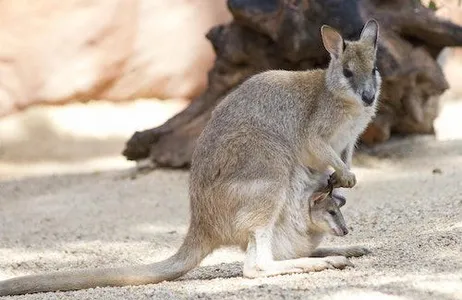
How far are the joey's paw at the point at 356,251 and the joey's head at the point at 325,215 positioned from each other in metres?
0.18

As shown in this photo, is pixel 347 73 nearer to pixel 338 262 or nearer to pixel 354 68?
pixel 354 68

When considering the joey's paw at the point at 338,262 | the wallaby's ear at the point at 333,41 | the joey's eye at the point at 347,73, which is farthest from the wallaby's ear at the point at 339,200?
the wallaby's ear at the point at 333,41

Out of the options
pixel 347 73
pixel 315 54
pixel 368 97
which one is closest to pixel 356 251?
pixel 368 97

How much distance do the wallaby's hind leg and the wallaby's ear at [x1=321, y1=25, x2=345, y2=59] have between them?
3.52 ft

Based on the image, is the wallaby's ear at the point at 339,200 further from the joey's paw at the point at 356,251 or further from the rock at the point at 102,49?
the rock at the point at 102,49

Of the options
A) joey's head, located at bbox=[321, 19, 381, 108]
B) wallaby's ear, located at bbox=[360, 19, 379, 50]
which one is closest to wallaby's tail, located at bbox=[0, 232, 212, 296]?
joey's head, located at bbox=[321, 19, 381, 108]

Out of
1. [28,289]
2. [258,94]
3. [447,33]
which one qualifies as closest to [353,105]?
[258,94]

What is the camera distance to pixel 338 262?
506cm

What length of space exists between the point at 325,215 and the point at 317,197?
102 millimetres

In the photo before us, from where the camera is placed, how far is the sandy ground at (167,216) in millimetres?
4695

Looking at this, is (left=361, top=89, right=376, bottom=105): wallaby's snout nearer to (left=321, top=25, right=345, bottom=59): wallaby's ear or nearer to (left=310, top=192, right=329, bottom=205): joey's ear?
(left=321, top=25, right=345, bottom=59): wallaby's ear

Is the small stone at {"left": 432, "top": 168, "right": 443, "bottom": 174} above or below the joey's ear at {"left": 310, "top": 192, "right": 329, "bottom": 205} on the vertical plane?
below

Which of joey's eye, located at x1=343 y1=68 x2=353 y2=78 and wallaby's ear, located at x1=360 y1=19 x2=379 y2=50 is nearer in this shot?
joey's eye, located at x1=343 y1=68 x2=353 y2=78

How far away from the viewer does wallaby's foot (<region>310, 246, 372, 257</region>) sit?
5.43 m
